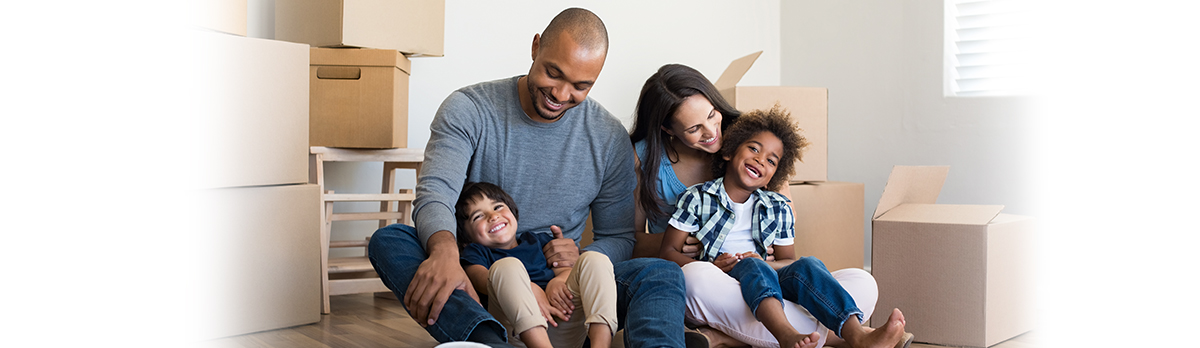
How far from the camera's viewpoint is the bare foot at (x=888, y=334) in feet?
3.79

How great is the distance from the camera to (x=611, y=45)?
252 cm

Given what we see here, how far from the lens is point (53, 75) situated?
3.82ft

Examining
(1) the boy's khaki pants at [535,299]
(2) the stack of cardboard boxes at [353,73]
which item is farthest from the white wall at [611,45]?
(1) the boy's khaki pants at [535,299]

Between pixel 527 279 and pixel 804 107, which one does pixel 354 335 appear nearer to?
pixel 527 279

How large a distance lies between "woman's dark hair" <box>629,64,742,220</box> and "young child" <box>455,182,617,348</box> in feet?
0.82

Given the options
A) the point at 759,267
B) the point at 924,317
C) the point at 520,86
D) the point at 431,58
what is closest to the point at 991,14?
the point at 924,317

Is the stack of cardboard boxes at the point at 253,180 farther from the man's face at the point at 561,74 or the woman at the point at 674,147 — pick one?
the woman at the point at 674,147

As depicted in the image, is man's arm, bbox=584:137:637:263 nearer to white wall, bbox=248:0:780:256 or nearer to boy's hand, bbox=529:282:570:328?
boy's hand, bbox=529:282:570:328

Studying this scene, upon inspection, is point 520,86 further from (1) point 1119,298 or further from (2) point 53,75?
(1) point 1119,298

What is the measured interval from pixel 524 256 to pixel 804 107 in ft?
2.99

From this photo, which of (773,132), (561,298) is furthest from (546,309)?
(773,132)

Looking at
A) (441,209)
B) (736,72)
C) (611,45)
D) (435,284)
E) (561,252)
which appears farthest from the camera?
(611,45)

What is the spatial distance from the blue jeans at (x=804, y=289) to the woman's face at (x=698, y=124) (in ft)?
1.02

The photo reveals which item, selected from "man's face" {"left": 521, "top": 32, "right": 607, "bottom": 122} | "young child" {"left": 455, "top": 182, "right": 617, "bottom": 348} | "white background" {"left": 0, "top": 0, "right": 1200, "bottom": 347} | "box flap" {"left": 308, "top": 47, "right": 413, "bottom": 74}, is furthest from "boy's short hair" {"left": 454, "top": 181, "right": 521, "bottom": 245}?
"box flap" {"left": 308, "top": 47, "right": 413, "bottom": 74}
